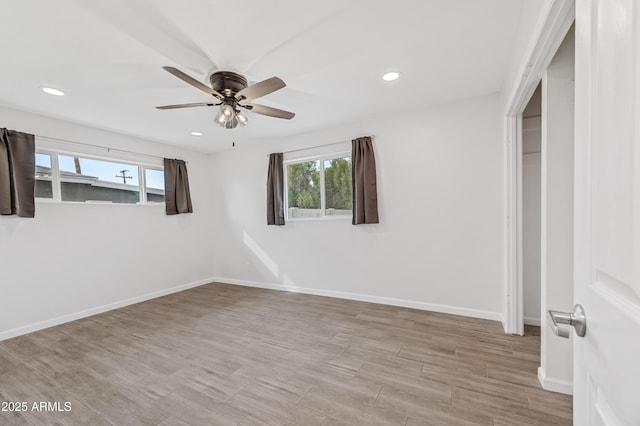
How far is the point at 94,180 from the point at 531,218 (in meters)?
5.56

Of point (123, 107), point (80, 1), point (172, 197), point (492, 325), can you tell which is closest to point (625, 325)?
point (80, 1)

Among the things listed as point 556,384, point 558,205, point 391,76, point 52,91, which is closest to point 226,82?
point 391,76

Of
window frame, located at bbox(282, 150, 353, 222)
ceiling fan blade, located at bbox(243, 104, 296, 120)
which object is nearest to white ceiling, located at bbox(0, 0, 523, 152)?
ceiling fan blade, located at bbox(243, 104, 296, 120)

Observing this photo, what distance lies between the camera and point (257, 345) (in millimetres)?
2543

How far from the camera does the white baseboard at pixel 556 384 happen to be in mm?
1738

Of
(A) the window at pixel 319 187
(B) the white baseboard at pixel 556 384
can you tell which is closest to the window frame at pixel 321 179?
(A) the window at pixel 319 187

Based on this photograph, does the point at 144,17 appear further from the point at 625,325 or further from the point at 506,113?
the point at 506,113

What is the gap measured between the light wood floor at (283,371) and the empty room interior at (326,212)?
21mm

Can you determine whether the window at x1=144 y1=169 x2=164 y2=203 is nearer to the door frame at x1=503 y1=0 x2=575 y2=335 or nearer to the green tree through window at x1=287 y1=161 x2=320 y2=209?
the green tree through window at x1=287 y1=161 x2=320 y2=209

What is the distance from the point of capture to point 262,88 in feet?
6.47

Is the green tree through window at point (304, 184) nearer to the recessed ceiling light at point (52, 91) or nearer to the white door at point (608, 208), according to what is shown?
the recessed ceiling light at point (52, 91)

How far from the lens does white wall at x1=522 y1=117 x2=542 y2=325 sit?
279cm

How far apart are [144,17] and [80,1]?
1.03 feet

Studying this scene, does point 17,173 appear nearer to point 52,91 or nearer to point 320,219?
point 52,91
